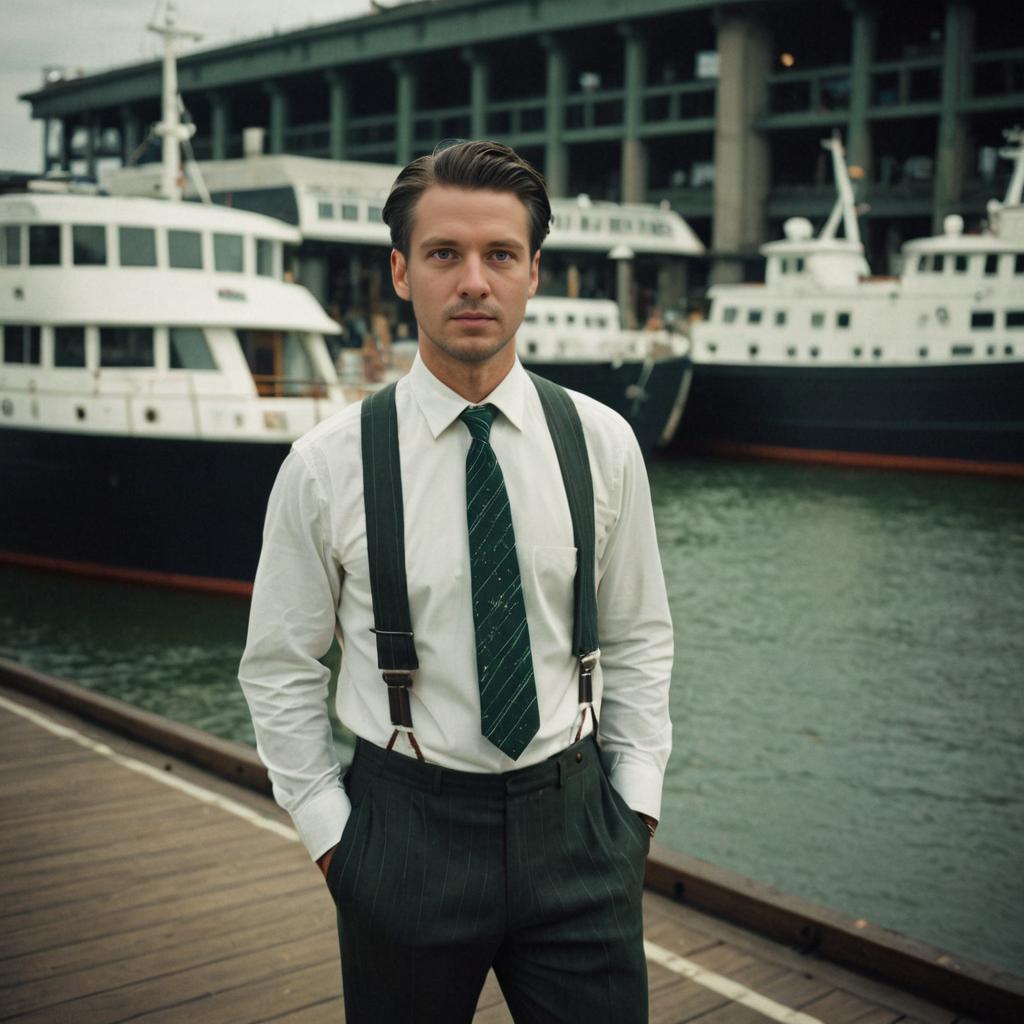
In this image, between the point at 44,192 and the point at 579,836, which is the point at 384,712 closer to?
the point at 579,836

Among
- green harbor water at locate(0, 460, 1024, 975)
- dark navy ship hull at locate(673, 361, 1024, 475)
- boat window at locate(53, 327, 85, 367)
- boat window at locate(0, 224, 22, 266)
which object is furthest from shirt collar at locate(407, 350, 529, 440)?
dark navy ship hull at locate(673, 361, 1024, 475)

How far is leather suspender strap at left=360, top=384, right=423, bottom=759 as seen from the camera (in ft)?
6.74

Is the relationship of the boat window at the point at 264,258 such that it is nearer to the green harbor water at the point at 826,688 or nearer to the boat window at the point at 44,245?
the boat window at the point at 44,245

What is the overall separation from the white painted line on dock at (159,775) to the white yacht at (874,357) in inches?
889

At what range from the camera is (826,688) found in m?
10.5

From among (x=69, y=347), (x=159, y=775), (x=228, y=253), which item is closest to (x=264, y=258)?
(x=228, y=253)

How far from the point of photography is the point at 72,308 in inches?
567

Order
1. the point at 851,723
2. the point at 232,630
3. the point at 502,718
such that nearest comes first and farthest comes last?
1. the point at 502,718
2. the point at 851,723
3. the point at 232,630

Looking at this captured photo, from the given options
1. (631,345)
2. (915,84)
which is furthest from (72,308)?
(915,84)

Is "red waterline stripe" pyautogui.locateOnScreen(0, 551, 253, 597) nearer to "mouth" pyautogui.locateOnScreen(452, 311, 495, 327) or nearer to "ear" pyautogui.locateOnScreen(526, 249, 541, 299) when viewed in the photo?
"ear" pyautogui.locateOnScreen(526, 249, 541, 299)

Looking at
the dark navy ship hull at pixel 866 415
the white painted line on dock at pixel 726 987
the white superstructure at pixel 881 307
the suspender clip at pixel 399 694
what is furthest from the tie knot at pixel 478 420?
the white superstructure at pixel 881 307

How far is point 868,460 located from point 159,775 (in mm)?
23237

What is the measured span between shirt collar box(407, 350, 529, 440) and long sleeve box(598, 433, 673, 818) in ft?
0.78

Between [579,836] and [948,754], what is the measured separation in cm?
750
